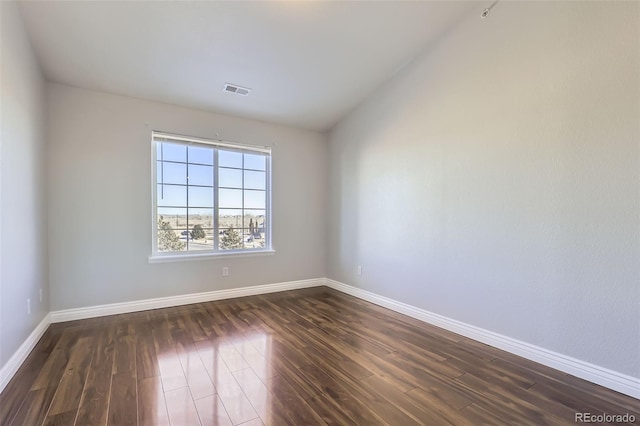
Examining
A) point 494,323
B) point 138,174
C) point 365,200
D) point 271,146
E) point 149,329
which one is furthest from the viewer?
point 271,146

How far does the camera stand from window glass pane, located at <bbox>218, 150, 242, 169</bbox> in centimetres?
403

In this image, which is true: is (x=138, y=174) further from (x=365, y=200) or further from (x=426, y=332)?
(x=426, y=332)

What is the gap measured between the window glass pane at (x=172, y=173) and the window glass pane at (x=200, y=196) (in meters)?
0.15

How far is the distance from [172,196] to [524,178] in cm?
373

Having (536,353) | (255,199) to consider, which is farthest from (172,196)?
(536,353)

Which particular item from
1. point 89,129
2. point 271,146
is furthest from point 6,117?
point 271,146

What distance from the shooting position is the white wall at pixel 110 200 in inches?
121

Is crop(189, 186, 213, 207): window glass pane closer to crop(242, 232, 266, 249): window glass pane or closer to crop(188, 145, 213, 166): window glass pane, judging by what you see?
crop(188, 145, 213, 166): window glass pane

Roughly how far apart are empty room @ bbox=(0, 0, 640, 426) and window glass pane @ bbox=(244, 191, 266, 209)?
0.03m

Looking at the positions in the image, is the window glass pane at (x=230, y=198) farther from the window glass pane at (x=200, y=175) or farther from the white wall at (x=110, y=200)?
the white wall at (x=110, y=200)

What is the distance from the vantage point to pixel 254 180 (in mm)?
4309

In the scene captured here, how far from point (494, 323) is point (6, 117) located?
4.10 metres

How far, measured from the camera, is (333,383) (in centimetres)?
202

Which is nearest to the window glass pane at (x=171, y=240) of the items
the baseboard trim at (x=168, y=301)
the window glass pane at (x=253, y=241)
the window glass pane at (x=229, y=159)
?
the baseboard trim at (x=168, y=301)
